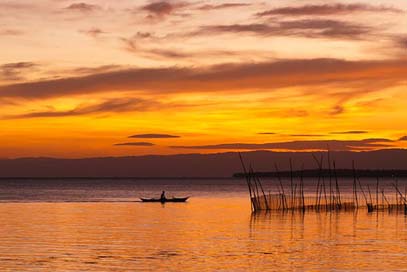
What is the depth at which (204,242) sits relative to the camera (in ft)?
118

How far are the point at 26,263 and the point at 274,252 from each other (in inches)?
379

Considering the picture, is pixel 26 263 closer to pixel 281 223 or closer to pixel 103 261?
pixel 103 261

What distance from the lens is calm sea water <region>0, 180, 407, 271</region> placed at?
92.6 ft

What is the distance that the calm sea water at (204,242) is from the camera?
2823 centimetres

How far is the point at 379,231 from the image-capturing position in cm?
4188

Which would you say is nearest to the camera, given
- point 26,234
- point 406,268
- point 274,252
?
point 406,268

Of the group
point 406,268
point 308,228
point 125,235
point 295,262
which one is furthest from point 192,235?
point 406,268

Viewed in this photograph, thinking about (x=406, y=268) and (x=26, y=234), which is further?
(x=26, y=234)

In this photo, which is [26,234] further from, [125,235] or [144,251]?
[144,251]

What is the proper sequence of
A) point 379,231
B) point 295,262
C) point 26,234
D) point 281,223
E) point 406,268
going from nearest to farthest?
point 406,268, point 295,262, point 26,234, point 379,231, point 281,223

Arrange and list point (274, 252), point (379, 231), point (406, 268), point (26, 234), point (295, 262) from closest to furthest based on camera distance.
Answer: point (406, 268) → point (295, 262) → point (274, 252) → point (26, 234) → point (379, 231)

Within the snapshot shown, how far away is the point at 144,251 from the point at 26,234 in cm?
904

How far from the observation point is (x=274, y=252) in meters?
32.1

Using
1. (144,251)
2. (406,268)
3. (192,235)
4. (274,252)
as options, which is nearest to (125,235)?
(192,235)
